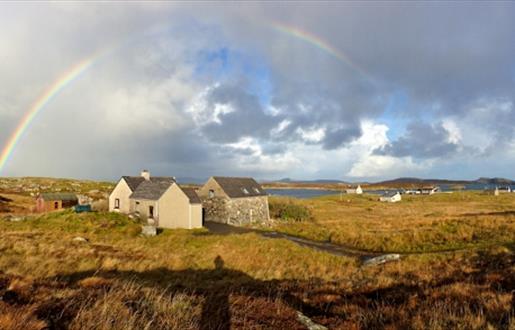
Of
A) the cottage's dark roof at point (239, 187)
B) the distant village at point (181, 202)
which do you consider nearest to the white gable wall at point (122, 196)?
the distant village at point (181, 202)

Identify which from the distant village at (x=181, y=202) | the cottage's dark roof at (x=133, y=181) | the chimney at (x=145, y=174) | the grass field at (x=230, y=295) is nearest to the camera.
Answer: the grass field at (x=230, y=295)

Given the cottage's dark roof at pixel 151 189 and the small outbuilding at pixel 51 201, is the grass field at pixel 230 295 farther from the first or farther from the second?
the small outbuilding at pixel 51 201

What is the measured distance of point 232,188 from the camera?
5322 cm

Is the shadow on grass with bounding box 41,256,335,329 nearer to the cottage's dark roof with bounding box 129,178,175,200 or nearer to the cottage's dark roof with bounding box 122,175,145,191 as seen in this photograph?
the cottage's dark roof with bounding box 129,178,175,200

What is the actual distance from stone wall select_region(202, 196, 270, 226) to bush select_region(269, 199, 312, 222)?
8044 millimetres

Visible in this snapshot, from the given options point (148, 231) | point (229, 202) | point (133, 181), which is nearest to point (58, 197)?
point (133, 181)

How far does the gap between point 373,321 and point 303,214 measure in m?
56.7

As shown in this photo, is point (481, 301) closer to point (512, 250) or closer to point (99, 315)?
point (99, 315)

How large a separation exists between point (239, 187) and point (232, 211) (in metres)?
5.66

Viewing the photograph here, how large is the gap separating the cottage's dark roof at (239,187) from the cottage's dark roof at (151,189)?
7995 mm

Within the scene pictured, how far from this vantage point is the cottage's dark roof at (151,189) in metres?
47.6

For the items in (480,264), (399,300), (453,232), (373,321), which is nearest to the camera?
(373,321)

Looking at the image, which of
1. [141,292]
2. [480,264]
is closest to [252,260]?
[480,264]

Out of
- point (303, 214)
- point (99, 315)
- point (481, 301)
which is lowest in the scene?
point (303, 214)
